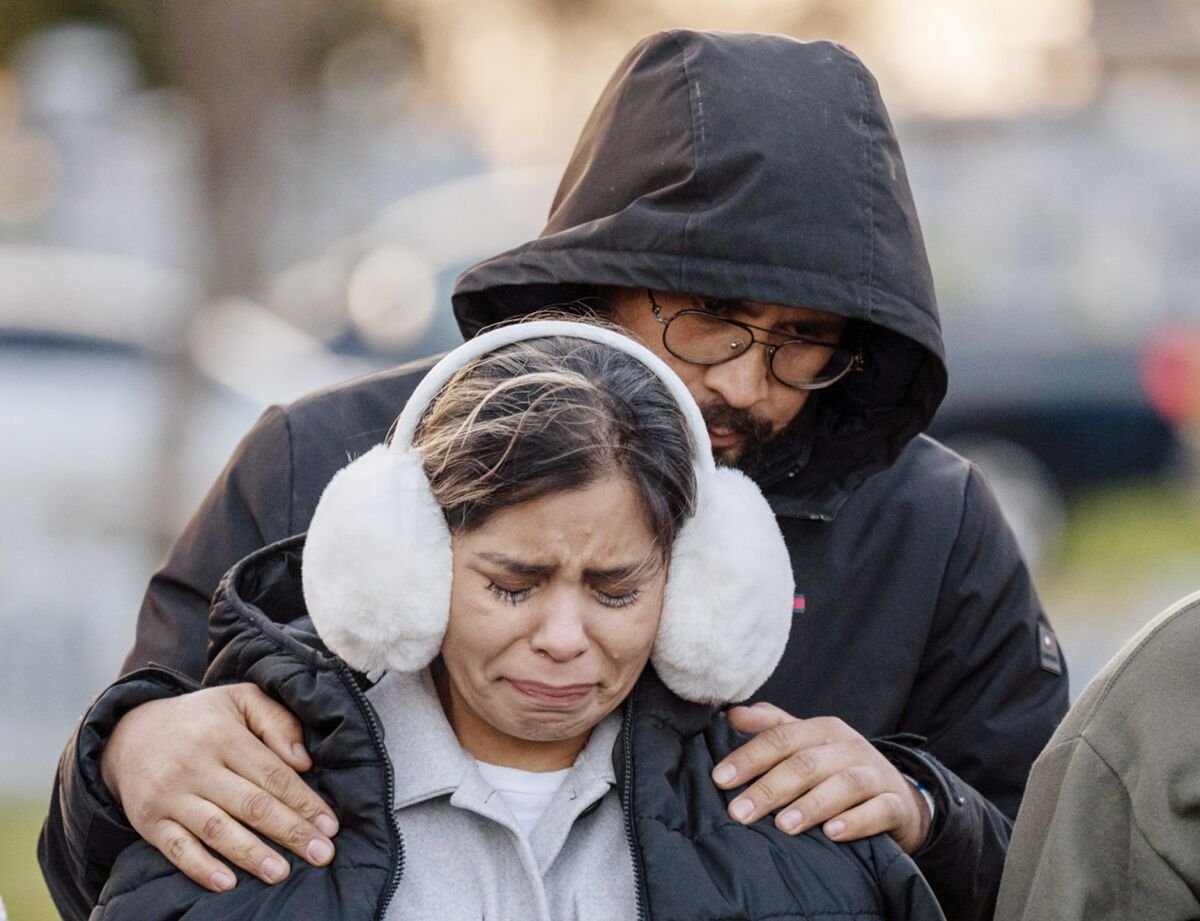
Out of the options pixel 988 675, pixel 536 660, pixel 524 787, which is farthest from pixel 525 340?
pixel 988 675

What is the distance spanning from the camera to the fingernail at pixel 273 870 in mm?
2223

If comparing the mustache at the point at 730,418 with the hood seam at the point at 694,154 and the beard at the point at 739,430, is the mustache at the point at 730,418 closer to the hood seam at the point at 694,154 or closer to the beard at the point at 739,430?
the beard at the point at 739,430

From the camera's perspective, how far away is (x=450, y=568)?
2219mm

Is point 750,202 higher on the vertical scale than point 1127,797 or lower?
higher

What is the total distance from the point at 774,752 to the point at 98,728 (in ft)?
3.05

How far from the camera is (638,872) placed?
224 cm

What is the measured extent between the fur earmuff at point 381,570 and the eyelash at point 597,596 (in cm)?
6

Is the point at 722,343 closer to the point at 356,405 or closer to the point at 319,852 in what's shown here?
the point at 356,405

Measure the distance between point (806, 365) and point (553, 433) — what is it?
2.40 feet

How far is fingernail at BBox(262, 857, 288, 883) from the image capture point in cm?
222

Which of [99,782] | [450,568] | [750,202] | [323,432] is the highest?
[750,202]

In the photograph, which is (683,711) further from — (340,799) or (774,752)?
(340,799)

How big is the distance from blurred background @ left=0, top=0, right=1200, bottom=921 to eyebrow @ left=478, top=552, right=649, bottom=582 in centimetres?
378

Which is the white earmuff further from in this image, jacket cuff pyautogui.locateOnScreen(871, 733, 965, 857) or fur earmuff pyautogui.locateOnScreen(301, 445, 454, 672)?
jacket cuff pyautogui.locateOnScreen(871, 733, 965, 857)
